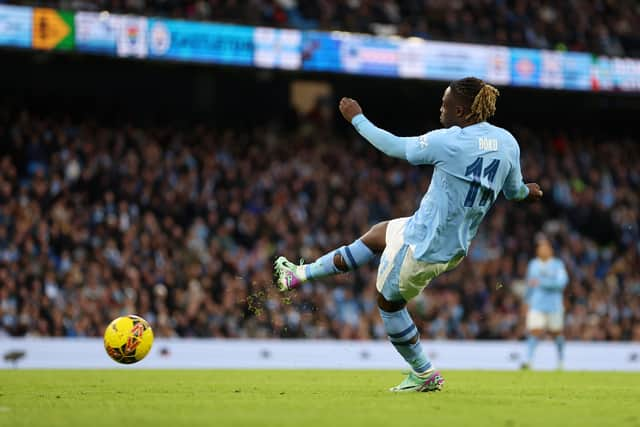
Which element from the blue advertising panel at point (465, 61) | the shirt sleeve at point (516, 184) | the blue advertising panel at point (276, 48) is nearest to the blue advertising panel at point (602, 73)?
the blue advertising panel at point (465, 61)

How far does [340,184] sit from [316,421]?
19.5 meters

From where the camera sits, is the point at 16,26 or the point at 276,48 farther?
the point at 276,48

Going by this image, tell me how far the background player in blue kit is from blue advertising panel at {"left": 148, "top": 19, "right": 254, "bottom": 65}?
1493cm

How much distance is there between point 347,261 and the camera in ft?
27.2

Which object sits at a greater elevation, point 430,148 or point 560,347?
point 430,148

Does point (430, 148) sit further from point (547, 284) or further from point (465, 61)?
point (465, 61)

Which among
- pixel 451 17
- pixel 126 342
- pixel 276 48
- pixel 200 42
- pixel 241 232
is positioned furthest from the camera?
pixel 451 17

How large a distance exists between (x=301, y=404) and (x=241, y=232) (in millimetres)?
15350

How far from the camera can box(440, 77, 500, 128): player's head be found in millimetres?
7980

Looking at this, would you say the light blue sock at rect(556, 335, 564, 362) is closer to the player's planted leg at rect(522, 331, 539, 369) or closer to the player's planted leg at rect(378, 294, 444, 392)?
Result: the player's planted leg at rect(522, 331, 539, 369)

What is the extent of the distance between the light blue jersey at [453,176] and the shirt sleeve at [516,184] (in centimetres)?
3

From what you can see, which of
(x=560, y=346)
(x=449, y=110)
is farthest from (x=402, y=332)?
(x=560, y=346)

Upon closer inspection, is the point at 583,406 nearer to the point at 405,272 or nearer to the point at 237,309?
the point at 405,272

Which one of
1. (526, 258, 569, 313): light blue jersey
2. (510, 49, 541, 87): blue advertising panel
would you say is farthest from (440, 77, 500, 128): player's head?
(510, 49, 541, 87): blue advertising panel
